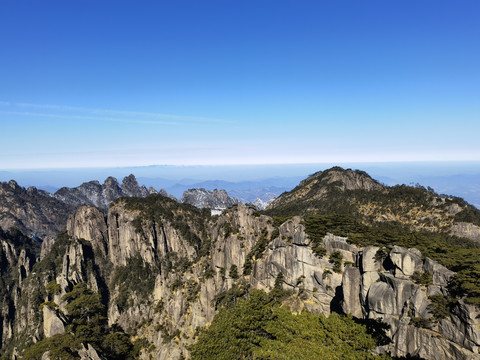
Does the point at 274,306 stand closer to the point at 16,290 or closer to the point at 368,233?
the point at 368,233

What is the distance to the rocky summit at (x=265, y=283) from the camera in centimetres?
3250

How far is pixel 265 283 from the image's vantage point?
57469 mm

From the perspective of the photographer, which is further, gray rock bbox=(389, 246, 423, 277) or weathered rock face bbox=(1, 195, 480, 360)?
gray rock bbox=(389, 246, 423, 277)

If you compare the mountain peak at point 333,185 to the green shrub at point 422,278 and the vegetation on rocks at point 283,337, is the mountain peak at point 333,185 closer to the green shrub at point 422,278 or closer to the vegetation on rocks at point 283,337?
the vegetation on rocks at point 283,337

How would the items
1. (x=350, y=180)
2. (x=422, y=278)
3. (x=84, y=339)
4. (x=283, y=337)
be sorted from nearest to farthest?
(x=422, y=278) → (x=283, y=337) → (x=84, y=339) → (x=350, y=180)

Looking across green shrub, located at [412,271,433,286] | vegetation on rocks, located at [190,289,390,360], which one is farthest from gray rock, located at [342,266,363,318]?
green shrub, located at [412,271,433,286]

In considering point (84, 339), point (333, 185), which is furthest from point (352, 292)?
point (333, 185)

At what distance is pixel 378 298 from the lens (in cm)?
3528

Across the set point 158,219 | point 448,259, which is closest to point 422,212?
point 448,259

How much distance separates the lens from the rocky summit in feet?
107

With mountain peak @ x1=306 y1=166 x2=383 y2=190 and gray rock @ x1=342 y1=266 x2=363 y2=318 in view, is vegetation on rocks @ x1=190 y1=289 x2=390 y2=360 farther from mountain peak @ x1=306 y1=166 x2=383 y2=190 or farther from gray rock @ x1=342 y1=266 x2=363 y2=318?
mountain peak @ x1=306 y1=166 x2=383 y2=190

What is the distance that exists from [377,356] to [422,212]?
78.5 meters

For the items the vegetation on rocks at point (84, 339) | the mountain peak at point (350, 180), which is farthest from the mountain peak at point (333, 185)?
the vegetation on rocks at point (84, 339)

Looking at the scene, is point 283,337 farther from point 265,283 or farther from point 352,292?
point 265,283
